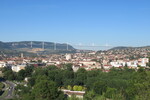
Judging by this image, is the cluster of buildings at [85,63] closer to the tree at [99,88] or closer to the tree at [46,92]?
the tree at [99,88]

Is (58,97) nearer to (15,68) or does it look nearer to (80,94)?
(80,94)

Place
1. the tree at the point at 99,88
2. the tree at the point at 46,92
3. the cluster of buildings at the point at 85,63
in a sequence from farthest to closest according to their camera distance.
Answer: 1. the cluster of buildings at the point at 85,63
2. the tree at the point at 99,88
3. the tree at the point at 46,92

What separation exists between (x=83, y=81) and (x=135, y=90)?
9851 millimetres

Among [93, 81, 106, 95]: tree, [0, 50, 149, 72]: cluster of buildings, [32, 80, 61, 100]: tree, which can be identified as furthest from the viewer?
[0, 50, 149, 72]: cluster of buildings

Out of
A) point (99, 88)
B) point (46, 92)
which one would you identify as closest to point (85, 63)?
point (99, 88)

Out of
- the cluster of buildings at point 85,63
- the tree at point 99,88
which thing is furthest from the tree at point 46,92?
the cluster of buildings at point 85,63

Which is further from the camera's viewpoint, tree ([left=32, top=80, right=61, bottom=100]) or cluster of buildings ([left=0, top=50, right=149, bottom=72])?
cluster of buildings ([left=0, top=50, right=149, bottom=72])

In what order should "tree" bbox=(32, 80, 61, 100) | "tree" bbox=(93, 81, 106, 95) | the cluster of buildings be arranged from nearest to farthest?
"tree" bbox=(32, 80, 61, 100) < "tree" bbox=(93, 81, 106, 95) < the cluster of buildings

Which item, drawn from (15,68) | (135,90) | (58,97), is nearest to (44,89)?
(58,97)

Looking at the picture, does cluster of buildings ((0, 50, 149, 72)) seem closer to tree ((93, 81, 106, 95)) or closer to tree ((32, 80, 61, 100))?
tree ((93, 81, 106, 95))

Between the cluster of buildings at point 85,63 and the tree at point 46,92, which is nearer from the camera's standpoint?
the tree at point 46,92

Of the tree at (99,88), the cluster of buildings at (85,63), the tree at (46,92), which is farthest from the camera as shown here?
the cluster of buildings at (85,63)

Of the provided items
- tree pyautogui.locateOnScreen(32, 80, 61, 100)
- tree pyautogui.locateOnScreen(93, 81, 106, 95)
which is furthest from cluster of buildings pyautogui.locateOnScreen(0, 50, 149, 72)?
tree pyautogui.locateOnScreen(32, 80, 61, 100)

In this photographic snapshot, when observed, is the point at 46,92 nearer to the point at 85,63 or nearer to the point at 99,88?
the point at 99,88
